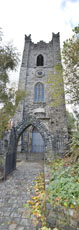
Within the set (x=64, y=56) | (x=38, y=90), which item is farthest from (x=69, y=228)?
(x=38, y=90)

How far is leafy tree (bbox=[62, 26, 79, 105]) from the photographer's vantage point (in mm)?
6809

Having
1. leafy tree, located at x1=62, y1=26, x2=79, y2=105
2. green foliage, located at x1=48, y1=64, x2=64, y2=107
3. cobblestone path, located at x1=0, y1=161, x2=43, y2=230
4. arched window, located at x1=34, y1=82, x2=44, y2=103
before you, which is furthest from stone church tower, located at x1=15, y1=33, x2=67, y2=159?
cobblestone path, located at x1=0, y1=161, x2=43, y2=230

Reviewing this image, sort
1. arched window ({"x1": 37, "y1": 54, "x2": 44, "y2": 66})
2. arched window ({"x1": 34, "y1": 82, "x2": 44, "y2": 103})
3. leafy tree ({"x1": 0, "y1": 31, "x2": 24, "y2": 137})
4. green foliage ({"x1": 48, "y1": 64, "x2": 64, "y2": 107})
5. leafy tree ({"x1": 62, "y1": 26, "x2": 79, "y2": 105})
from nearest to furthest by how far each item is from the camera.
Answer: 1. leafy tree ({"x1": 0, "y1": 31, "x2": 24, "y2": 137})
2. leafy tree ({"x1": 62, "y1": 26, "x2": 79, "y2": 105})
3. green foliage ({"x1": 48, "y1": 64, "x2": 64, "y2": 107})
4. arched window ({"x1": 34, "y1": 82, "x2": 44, "y2": 103})
5. arched window ({"x1": 37, "y1": 54, "x2": 44, "y2": 66})

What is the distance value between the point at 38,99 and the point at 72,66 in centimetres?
655

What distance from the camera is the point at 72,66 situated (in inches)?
297

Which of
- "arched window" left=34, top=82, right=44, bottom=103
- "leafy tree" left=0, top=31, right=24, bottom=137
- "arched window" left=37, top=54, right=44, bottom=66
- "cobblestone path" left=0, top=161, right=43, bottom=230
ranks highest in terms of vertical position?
"arched window" left=37, top=54, right=44, bottom=66

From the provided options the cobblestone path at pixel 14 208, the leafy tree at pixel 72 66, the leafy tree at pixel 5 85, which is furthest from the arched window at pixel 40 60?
the cobblestone path at pixel 14 208

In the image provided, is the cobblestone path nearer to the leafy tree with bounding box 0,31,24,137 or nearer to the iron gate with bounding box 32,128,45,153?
the leafy tree with bounding box 0,31,24,137

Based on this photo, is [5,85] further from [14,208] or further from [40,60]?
[40,60]

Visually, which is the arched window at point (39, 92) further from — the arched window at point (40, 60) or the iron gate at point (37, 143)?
the arched window at point (40, 60)

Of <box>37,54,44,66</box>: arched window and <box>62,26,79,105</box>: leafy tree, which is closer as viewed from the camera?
<box>62,26,79,105</box>: leafy tree

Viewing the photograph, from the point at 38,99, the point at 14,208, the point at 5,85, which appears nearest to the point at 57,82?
the point at 38,99

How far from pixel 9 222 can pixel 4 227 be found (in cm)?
14

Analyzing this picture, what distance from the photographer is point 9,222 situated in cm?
189
